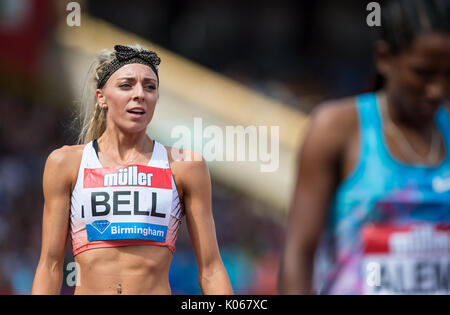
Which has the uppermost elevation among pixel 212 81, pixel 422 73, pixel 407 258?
pixel 212 81

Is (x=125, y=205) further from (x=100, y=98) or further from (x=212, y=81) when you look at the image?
(x=212, y=81)

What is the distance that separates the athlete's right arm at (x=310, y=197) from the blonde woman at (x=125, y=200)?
0.42 m

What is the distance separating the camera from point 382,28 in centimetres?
270

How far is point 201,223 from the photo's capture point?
2.95 metres

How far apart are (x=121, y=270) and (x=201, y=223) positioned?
0.39 metres

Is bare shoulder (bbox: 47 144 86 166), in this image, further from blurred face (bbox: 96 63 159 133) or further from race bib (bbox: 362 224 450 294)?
race bib (bbox: 362 224 450 294)

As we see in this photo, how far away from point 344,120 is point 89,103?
45.3 inches

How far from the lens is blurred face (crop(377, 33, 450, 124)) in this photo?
2529 mm

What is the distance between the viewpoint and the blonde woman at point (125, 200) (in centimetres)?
283

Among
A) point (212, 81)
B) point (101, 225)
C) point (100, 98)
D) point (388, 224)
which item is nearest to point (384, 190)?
point (388, 224)

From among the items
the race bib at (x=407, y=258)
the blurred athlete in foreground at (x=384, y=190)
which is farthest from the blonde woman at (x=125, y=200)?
the race bib at (x=407, y=258)

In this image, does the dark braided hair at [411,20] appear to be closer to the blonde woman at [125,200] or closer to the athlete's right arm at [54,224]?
the blonde woman at [125,200]
